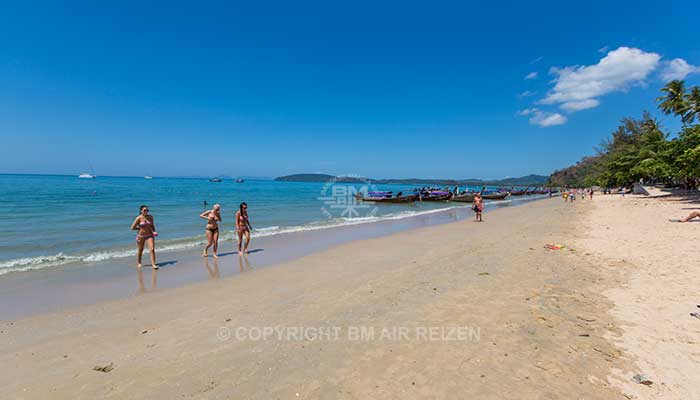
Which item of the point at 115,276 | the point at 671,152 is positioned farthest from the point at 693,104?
the point at 115,276

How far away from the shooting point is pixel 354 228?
1830 cm

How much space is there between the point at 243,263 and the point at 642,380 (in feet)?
30.0

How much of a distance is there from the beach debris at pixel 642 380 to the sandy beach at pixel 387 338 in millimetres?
45

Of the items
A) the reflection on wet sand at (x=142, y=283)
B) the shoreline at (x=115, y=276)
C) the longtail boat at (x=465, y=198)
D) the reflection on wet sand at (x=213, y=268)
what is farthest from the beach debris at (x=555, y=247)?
the longtail boat at (x=465, y=198)

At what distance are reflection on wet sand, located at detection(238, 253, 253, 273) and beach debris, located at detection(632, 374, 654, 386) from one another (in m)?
8.20

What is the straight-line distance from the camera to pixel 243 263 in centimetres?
968

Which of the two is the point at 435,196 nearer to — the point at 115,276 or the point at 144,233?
the point at 144,233

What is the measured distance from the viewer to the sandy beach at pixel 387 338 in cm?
316

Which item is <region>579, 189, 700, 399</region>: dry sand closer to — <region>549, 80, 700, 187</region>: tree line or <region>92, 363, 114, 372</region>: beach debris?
<region>92, 363, 114, 372</region>: beach debris

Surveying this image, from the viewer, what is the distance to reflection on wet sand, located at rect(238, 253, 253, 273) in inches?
352

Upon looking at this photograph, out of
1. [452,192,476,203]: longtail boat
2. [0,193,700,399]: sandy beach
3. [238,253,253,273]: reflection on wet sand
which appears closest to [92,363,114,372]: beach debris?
[0,193,700,399]: sandy beach

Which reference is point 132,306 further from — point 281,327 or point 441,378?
point 441,378

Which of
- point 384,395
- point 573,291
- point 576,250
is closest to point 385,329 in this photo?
point 384,395

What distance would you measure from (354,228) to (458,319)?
13.7 m
